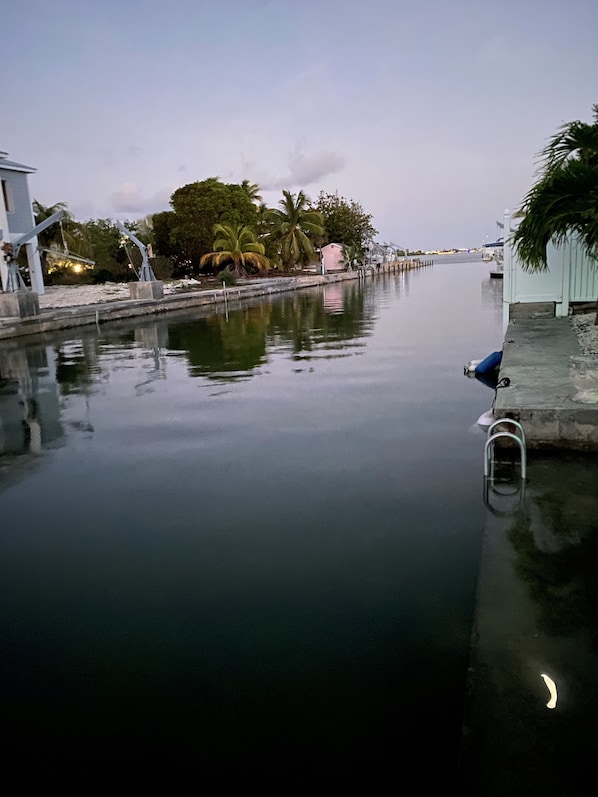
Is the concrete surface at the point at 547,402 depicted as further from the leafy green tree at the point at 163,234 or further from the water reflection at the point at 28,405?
the leafy green tree at the point at 163,234

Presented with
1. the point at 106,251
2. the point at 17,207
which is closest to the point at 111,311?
the point at 17,207

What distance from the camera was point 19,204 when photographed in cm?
2948

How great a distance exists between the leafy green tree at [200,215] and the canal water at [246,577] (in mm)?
42619

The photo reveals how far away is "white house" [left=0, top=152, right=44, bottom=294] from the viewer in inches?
1112

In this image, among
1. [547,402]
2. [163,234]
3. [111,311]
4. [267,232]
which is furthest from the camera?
[267,232]

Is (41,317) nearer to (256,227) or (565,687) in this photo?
(565,687)

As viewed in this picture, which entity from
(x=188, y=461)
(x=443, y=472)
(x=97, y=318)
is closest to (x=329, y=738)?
(x=443, y=472)

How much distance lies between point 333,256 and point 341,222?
15.3 feet

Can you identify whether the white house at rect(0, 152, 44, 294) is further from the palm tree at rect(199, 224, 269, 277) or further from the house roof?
the palm tree at rect(199, 224, 269, 277)

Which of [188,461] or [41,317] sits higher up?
[41,317]

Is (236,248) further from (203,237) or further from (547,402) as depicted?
(547,402)

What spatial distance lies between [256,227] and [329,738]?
184ft

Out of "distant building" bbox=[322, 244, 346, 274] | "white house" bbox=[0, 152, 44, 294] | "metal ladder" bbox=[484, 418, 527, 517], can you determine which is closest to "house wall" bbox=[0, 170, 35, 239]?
"white house" bbox=[0, 152, 44, 294]

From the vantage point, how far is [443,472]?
5781 mm
